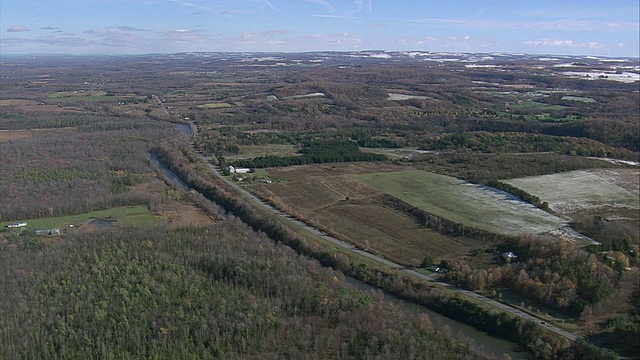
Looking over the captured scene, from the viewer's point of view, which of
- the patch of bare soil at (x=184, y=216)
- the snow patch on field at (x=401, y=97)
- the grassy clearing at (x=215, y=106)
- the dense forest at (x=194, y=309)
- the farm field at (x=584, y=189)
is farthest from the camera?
the snow patch on field at (x=401, y=97)

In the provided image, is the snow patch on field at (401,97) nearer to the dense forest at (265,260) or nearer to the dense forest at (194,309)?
the dense forest at (265,260)

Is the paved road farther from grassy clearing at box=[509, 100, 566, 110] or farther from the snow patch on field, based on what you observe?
the snow patch on field

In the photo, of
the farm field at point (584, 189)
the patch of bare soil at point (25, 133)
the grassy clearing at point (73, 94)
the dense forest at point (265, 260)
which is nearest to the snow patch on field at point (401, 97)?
the dense forest at point (265, 260)

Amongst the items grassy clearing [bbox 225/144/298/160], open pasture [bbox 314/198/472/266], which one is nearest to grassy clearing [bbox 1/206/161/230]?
open pasture [bbox 314/198/472/266]

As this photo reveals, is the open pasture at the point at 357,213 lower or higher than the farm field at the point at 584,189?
lower

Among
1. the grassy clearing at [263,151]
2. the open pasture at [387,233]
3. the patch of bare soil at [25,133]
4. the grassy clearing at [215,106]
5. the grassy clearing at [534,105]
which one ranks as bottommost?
the open pasture at [387,233]

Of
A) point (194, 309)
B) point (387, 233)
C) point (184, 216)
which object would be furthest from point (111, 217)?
point (387, 233)

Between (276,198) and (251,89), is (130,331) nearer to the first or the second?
(276,198)
